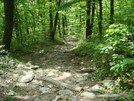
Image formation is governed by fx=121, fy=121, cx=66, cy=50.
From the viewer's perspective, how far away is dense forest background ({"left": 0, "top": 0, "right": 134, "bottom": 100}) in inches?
143

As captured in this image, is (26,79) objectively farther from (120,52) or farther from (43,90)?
(120,52)

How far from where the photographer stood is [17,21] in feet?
31.4

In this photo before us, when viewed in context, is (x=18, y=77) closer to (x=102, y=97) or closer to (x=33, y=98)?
(x=33, y=98)

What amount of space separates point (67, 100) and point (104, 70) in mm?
2183

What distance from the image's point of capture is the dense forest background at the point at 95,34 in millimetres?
3633

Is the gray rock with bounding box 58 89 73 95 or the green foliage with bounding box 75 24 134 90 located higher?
the green foliage with bounding box 75 24 134 90

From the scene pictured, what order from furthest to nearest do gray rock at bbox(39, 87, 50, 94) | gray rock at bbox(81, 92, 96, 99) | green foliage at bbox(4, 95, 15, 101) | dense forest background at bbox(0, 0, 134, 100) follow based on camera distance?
gray rock at bbox(39, 87, 50, 94) → dense forest background at bbox(0, 0, 134, 100) → gray rock at bbox(81, 92, 96, 99) → green foliage at bbox(4, 95, 15, 101)

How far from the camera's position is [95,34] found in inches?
373

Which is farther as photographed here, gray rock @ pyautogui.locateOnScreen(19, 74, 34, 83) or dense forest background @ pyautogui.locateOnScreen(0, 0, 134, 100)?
gray rock @ pyautogui.locateOnScreen(19, 74, 34, 83)

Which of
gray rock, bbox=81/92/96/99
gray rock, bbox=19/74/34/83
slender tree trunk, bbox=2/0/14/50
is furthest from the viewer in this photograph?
slender tree trunk, bbox=2/0/14/50

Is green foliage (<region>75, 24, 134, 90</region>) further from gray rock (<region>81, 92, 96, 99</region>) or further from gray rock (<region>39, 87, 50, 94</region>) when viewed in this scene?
gray rock (<region>39, 87, 50, 94</region>)

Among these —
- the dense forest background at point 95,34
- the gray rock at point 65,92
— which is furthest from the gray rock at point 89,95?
Answer: the dense forest background at point 95,34

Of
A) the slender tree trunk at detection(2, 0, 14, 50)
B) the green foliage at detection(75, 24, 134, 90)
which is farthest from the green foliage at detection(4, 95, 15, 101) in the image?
the slender tree trunk at detection(2, 0, 14, 50)

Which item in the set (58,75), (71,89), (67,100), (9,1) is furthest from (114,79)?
(9,1)
